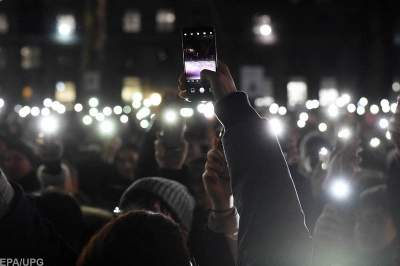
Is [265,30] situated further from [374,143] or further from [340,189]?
[340,189]

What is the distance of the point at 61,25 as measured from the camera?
191 ft

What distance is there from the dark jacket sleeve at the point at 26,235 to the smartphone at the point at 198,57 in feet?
2.57

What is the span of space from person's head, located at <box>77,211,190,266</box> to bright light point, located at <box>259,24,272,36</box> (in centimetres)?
5159

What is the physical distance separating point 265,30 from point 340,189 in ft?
169

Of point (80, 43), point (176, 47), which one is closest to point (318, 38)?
point (176, 47)

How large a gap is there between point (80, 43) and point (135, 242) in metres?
57.0

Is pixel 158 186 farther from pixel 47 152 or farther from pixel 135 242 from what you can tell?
pixel 47 152

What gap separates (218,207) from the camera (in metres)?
3.16

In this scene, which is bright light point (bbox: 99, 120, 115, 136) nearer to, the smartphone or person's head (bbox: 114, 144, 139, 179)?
person's head (bbox: 114, 144, 139, 179)

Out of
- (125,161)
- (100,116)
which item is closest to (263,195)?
(125,161)

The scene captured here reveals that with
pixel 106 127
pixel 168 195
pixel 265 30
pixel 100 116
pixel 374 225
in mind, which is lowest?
pixel 106 127

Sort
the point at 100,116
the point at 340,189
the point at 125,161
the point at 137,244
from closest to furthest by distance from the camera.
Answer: the point at 137,244, the point at 340,189, the point at 125,161, the point at 100,116

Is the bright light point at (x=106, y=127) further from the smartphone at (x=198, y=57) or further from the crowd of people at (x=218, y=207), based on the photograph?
the smartphone at (x=198, y=57)

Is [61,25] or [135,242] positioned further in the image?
[61,25]
